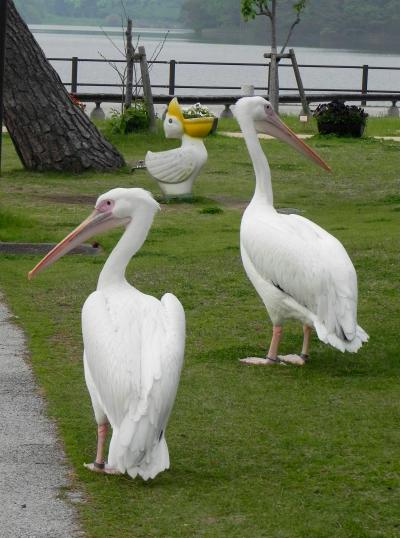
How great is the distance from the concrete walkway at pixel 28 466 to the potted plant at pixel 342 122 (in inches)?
497

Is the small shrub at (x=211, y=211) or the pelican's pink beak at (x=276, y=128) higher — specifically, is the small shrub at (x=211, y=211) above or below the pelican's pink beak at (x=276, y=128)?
below

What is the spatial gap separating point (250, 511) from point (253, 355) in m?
2.32

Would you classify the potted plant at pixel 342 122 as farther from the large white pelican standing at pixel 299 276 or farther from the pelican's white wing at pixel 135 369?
the pelican's white wing at pixel 135 369

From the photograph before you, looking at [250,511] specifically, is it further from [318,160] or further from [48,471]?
[318,160]

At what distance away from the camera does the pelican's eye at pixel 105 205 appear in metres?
5.12

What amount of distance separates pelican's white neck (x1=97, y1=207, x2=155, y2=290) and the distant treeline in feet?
180

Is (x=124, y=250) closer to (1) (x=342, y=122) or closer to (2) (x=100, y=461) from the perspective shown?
(2) (x=100, y=461)

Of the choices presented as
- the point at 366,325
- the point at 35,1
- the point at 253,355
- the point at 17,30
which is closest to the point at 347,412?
the point at 253,355

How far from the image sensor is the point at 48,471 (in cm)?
465

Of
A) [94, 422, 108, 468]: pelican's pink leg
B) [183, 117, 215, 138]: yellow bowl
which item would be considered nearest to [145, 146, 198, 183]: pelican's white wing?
[183, 117, 215, 138]: yellow bowl

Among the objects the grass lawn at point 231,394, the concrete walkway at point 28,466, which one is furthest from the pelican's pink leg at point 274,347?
the concrete walkway at point 28,466

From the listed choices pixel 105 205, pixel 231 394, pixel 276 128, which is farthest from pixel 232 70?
pixel 105 205

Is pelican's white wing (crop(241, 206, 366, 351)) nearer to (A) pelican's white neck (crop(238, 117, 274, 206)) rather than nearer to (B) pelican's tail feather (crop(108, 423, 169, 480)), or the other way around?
(A) pelican's white neck (crop(238, 117, 274, 206))

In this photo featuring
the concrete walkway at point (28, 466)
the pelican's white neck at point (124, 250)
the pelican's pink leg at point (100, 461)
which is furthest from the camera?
the pelican's white neck at point (124, 250)
